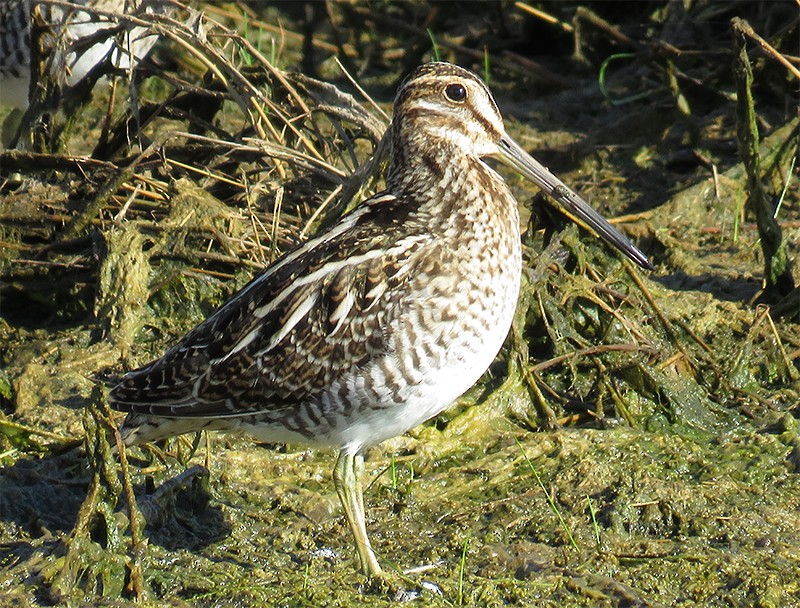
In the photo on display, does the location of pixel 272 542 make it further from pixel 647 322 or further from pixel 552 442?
pixel 647 322

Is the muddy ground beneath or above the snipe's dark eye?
beneath

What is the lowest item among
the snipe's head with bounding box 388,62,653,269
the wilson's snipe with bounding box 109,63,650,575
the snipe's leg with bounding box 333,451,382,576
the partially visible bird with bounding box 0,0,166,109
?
the snipe's leg with bounding box 333,451,382,576

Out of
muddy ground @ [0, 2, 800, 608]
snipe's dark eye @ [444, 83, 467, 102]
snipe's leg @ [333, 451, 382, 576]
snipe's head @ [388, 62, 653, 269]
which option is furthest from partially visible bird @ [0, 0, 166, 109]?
snipe's leg @ [333, 451, 382, 576]

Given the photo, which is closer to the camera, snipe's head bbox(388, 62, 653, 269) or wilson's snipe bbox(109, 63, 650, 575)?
wilson's snipe bbox(109, 63, 650, 575)

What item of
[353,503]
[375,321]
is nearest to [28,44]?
[375,321]

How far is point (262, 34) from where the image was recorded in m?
8.20

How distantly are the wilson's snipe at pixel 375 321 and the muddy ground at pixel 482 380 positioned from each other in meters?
0.35

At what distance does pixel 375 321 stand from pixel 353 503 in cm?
59

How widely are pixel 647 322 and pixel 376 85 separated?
3313 mm

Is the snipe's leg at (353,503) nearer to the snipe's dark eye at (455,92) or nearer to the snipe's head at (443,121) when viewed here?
the snipe's head at (443,121)

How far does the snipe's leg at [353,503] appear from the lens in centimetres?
386

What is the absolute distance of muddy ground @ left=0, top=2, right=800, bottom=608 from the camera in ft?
12.6

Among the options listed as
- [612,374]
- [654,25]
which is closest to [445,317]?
[612,374]

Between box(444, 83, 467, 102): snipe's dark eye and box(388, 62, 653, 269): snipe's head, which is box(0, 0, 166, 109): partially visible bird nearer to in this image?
box(388, 62, 653, 269): snipe's head
